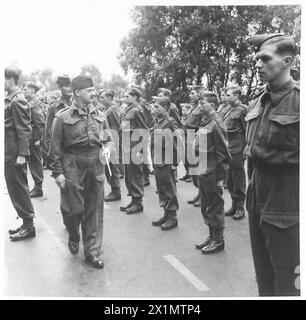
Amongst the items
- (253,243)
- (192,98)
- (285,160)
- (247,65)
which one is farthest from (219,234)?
(192,98)

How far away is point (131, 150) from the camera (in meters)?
6.80

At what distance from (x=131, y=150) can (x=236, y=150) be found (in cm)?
170

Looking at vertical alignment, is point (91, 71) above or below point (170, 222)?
above

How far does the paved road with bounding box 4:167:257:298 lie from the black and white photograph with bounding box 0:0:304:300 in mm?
21

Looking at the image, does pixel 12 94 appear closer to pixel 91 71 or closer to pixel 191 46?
pixel 191 46

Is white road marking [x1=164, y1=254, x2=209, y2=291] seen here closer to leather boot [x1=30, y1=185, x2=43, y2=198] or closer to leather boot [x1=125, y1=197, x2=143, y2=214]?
leather boot [x1=125, y1=197, x2=143, y2=214]

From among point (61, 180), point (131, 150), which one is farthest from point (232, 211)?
point (61, 180)

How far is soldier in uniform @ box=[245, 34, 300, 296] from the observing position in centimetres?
260

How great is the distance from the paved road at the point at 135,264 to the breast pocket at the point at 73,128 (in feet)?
4.88

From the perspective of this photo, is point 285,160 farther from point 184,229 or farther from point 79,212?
point 184,229

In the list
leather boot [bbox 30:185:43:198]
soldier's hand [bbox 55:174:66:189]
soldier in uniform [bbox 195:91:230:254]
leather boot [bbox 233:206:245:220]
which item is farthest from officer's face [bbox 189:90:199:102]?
soldier's hand [bbox 55:174:66:189]

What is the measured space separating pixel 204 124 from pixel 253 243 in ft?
7.57

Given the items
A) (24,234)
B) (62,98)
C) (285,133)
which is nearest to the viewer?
(285,133)
